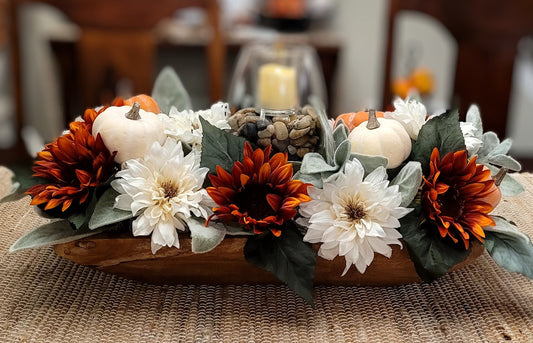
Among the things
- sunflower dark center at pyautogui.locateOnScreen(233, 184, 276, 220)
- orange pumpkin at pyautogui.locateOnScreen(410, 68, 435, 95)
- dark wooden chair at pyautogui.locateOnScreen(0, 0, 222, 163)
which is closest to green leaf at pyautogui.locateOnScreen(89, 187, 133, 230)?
sunflower dark center at pyautogui.locateOnScreen(233, 184, 276, 220)

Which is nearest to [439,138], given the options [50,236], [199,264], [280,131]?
[280,131]

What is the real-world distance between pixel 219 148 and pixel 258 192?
63mm

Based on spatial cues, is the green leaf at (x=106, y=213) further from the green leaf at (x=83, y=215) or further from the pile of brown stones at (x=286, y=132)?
the pile of brown stones at (x=286, y=132)

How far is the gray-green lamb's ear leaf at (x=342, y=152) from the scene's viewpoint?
63 centimetres

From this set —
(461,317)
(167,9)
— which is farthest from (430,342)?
(167,9)

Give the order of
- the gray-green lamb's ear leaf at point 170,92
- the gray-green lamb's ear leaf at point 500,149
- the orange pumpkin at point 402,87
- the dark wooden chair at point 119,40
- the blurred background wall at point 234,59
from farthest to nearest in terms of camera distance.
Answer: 1. the blurred background wall at point 234,59
2. the orange pumpkin at point 402,87
3. the dark wooden chair at point 119,40
4. the gray-green lamb's ear leaf at point 170,92
5. the gray-green lamb's ear leaf at point 500,149

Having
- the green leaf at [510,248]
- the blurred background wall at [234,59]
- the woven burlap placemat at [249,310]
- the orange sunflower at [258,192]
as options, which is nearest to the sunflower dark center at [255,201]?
the orange sunflower at [258,192]

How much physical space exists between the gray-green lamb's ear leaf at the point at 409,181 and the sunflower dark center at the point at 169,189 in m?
0.22

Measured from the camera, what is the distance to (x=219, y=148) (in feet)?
2.12

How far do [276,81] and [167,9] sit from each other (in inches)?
16.2

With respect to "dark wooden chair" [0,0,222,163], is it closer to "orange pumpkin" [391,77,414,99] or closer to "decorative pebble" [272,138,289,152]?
"orange pumpkin" [391,77,414,99]

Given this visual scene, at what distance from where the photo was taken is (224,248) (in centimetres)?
63

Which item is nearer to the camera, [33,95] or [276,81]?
[276,81]

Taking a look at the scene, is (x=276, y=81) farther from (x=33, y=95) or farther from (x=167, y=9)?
(x=33, y=95)
